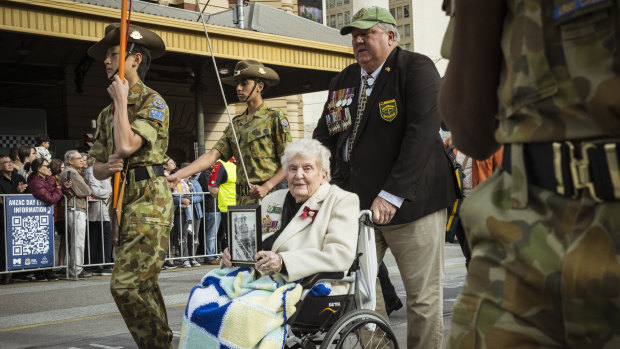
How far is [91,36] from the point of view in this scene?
14.3 metres

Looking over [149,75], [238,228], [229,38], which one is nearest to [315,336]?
[238,228]

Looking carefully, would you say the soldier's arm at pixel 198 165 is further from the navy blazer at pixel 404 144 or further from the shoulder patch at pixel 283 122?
the navy blazer at pixel 404 144

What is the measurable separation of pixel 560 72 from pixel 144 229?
11.8ft

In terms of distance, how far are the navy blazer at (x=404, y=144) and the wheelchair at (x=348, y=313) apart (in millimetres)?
296

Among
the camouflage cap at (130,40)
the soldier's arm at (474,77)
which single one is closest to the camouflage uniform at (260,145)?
the camouflage cap at (130,40)

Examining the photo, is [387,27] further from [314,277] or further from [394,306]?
[394,306]

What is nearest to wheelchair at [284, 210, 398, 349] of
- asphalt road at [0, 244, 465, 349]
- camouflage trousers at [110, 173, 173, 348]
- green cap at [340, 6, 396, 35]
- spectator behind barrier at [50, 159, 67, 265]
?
camouflage trousers at [110, 173, 173, 348]

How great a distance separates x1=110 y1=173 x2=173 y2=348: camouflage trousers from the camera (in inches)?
178

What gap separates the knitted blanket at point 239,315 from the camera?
3.57 m

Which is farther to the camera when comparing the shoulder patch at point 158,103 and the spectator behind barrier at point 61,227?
the spectator behind barrier at point 61,227

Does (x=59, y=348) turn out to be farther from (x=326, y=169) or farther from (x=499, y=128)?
(x=499, y=128)

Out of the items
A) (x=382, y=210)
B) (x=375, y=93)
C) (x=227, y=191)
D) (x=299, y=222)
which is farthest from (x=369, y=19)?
(x=227, y=191)

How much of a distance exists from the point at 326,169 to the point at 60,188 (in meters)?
7.38

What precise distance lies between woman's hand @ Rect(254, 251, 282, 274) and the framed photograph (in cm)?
6
